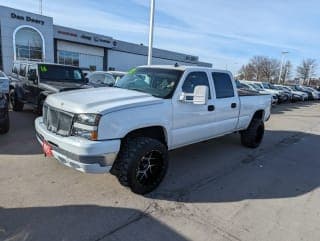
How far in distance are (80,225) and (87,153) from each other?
0.82 metres

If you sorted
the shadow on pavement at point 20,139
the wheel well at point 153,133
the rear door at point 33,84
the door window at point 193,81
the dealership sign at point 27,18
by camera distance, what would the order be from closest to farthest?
1. the wheel well at point 153,133
2. the door window at point 193,81
3. the shadow on pavement at point 20,139
4. the rear door at point 33,84
5. the dealership sign at point 27,18

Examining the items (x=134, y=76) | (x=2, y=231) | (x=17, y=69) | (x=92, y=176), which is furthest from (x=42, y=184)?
(x=17, y=69)

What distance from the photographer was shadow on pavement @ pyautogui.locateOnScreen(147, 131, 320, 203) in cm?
420

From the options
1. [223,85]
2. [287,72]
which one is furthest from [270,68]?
[223,85]

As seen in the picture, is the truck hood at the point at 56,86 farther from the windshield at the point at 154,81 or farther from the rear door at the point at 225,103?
the rear door at the point at 225,103

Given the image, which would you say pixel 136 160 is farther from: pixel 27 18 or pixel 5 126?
pixel 27 18

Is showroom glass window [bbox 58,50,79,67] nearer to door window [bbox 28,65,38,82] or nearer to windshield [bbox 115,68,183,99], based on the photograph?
door window [bbox 28,65,38,82]

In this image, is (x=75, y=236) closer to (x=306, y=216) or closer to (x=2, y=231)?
(x=2, y=231)

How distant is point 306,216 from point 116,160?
270 centimetres

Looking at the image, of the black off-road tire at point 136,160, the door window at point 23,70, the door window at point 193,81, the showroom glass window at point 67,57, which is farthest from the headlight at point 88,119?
the showroom glass window at point 67,57

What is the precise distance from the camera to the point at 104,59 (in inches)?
1699

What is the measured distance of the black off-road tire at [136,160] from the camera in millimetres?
3689

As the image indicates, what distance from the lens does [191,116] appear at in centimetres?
465

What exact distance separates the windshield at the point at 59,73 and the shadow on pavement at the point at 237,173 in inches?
207
